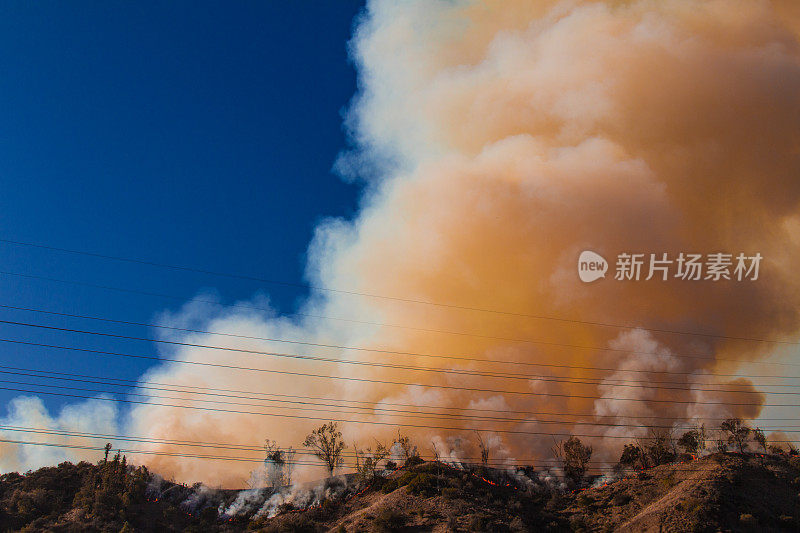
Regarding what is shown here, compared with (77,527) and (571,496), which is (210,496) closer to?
(77,527)

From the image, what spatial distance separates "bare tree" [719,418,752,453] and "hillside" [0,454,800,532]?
65.5 feet

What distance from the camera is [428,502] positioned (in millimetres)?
87000

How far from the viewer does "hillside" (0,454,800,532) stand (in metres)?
78.1

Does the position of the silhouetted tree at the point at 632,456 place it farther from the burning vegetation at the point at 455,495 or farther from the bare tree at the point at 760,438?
the bare tree at the point at 760,438

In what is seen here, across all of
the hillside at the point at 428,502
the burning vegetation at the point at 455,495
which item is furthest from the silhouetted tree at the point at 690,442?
the hillside at the point at 428,502

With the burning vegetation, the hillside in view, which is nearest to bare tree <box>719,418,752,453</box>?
the burning vegetation

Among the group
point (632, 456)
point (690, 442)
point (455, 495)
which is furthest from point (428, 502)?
point (690, 442)

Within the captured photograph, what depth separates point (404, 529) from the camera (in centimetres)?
7906

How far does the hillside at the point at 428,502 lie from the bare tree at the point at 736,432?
19958 mm

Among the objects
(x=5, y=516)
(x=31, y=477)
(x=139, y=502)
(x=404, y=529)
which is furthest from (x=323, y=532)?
(x=31, y=477)

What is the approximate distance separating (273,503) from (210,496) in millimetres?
15306

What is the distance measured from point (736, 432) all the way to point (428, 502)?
8079 cm

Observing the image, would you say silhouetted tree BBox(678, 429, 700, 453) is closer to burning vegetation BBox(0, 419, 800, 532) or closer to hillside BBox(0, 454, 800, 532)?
burning vegetation BBox(0, 419, 800, 532)

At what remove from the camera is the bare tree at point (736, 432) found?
404ft
